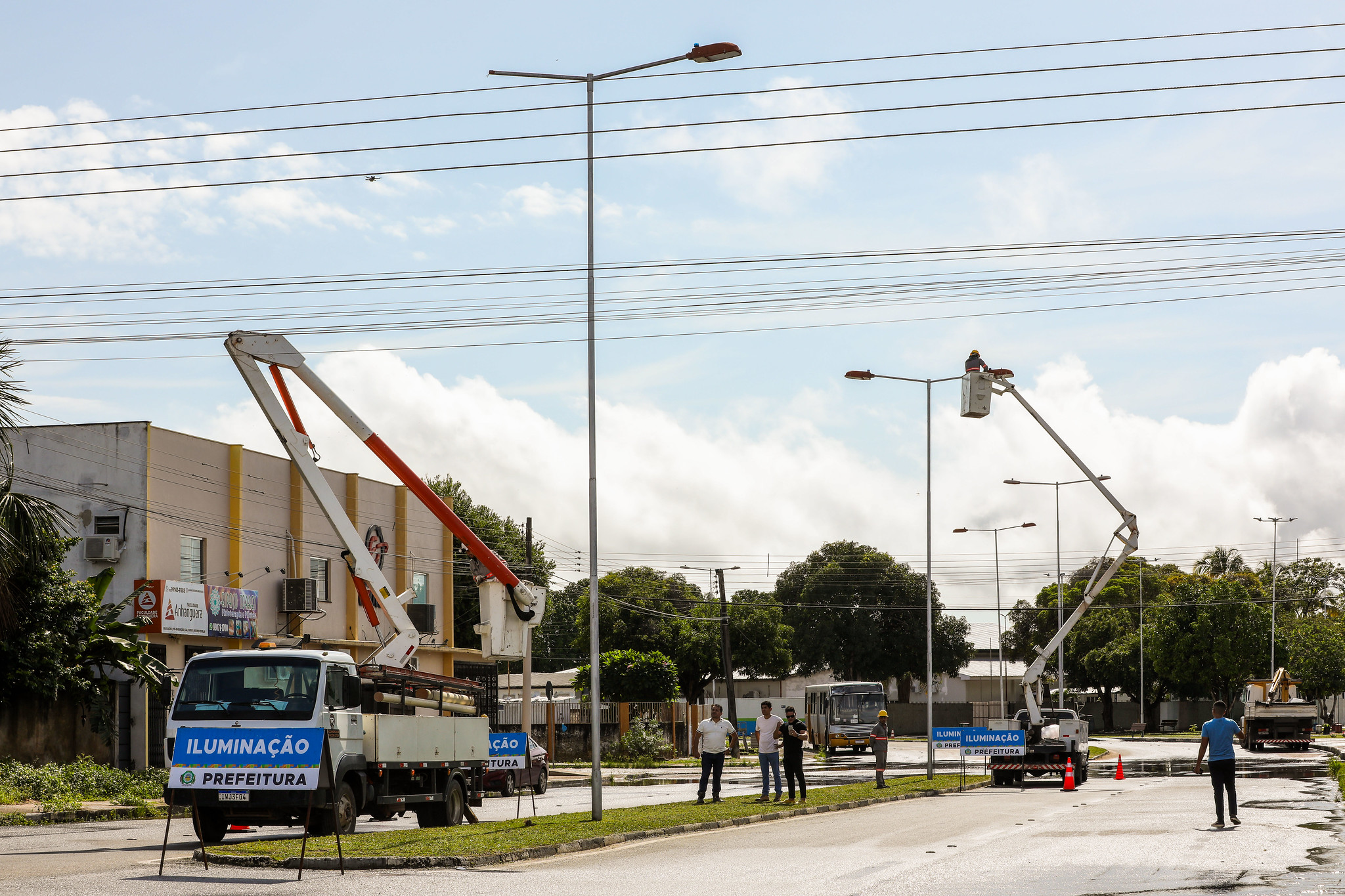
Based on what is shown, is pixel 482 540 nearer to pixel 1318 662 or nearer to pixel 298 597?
pixel 298 597

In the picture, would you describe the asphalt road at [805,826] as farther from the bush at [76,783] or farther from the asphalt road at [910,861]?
the bush at [76,783]

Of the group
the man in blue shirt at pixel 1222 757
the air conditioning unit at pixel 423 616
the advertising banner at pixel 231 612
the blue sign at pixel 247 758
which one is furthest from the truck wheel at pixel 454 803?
the air conditioning unit at pixel 423 616

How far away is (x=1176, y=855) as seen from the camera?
46.7 feet

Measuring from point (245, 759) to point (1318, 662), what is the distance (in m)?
73.0

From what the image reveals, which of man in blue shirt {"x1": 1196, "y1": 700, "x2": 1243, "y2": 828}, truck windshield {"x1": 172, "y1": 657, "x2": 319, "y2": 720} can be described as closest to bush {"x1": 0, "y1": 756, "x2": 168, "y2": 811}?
truck windshield {"x1": 172, "y1": 657, "x2": 319, "y2": 720}

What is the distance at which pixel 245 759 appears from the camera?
14.2 m

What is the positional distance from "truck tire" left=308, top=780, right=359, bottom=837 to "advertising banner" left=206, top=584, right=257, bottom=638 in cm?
1631

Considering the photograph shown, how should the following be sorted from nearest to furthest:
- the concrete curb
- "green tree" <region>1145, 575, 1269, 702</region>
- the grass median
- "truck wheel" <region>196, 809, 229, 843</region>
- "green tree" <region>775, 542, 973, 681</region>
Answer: the concrete curb < the grass median < "truck wheel" <region>196, 809, 229, 843</region> < "green tree" <region>1145, 575, 1269, 702</region> < "green tree" <region>775, 542, 973, 681</region>

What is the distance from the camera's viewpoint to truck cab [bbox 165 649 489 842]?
50.7 feet

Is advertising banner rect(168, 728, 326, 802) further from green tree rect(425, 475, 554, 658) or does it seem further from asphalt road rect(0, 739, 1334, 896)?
green tree rect(425, 475, 554, 658)

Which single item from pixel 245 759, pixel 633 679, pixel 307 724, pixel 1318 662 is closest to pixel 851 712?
pixel 633 679

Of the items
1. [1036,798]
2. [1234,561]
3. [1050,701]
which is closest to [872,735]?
[1036,798]

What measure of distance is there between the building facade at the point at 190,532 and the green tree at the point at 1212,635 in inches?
2063

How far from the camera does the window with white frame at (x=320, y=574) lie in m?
37.8
